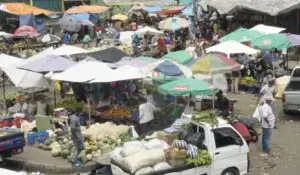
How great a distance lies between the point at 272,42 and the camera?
2058 centimetres

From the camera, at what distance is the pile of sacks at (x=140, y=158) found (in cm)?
1012

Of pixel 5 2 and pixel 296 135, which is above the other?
pixel 5 2

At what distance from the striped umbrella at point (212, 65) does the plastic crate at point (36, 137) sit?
5.30 m

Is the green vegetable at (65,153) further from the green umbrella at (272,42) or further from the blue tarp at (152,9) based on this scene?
the blue tarp at (152,9)

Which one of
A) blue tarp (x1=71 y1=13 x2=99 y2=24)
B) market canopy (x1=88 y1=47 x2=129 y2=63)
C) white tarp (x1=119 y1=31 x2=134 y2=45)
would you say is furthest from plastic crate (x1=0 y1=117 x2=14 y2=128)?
blue tarp (x1=71 y1=13 x2=99 y2=24)

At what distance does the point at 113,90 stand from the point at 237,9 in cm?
1591

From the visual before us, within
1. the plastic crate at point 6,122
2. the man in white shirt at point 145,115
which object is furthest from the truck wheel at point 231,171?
the plastic crate at point 6,122

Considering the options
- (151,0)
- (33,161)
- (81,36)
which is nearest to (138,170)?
(33,161)

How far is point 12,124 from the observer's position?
1573 centimetres

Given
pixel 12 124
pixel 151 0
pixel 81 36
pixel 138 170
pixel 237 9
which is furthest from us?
pixel 151 0

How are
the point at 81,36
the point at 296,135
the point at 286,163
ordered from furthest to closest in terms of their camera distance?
the point at 81,36, the point at 296,135, the point at 286,163

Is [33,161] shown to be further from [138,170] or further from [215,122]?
[215,122]

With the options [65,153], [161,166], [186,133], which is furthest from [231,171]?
[65,153]

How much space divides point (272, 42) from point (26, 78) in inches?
393
